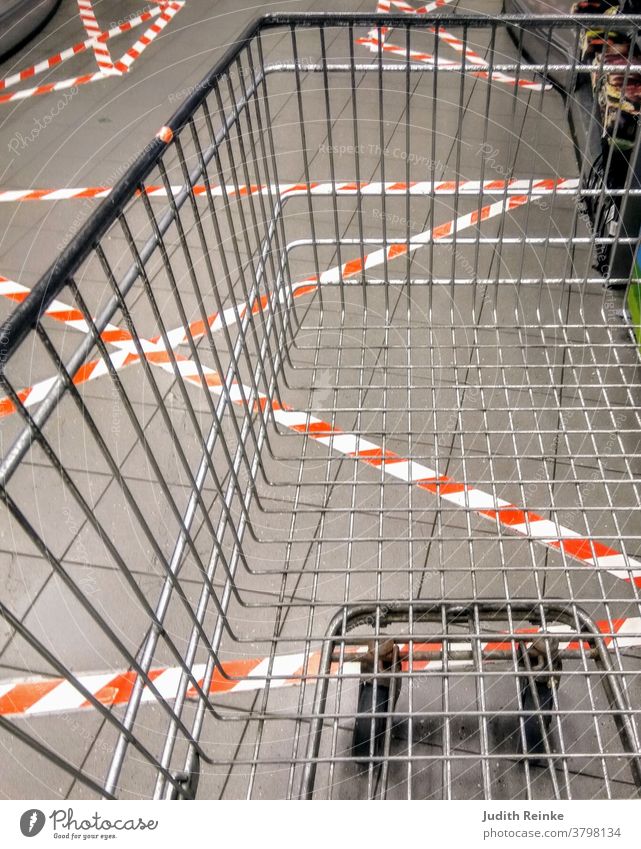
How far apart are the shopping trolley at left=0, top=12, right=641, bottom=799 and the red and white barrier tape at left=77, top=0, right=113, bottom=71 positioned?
3.42 m

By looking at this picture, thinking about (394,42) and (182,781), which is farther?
(394,42)

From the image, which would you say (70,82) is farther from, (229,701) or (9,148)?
(229,701)

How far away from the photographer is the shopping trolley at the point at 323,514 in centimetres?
134

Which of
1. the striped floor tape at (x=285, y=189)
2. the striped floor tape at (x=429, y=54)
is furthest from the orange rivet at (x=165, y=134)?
the striped floor tape at (x=429, y=54)

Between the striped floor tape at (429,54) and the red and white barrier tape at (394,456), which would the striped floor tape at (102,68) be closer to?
the striped floor tape at (429,54)

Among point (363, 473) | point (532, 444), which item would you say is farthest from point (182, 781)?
point (532, 444)

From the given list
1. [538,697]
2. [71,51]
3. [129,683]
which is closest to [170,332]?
[129,683]

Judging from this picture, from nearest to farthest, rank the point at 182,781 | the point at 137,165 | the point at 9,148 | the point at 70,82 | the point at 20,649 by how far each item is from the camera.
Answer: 1. the point at 137,165
2. the point at 182,781
3. the point at 20,649
4. the point at 9,148
5. the point at 70,82

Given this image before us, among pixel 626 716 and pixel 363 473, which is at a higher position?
pixel 626 716

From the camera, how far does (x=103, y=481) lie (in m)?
2.74

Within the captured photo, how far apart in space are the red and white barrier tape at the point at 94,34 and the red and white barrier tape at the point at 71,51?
5 centimetres

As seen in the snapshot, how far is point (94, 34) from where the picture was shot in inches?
273

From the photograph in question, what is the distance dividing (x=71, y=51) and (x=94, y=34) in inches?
18.8
